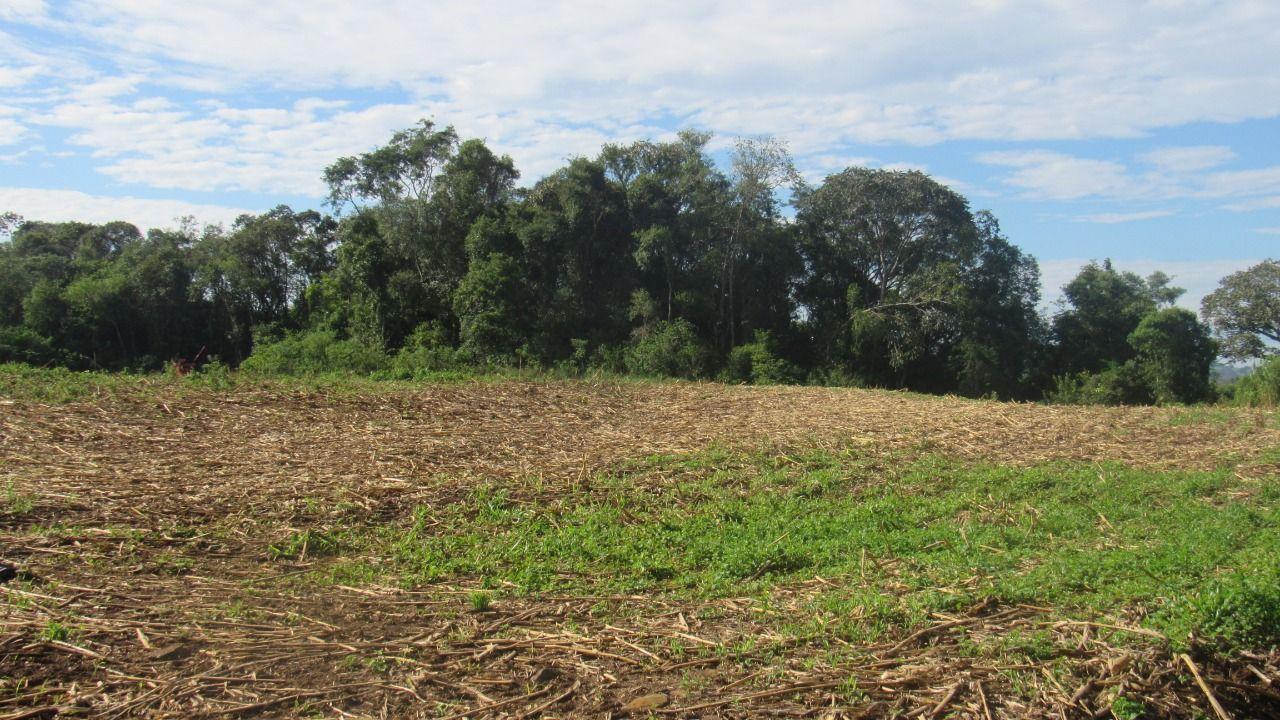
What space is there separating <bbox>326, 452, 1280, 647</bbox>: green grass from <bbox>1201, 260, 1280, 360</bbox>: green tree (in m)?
21.8

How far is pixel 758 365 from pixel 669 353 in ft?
7.74

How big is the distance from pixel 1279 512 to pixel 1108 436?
287cm

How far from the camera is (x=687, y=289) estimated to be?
24312 mm

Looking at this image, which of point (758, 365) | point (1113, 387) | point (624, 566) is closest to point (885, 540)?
point (624, 566)

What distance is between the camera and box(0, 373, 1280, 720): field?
3.40 metres

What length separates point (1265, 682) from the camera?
11.4ft

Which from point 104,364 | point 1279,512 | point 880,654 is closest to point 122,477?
point 880,654

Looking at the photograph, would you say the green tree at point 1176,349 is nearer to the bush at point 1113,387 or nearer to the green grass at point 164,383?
the bush at point 1113,387

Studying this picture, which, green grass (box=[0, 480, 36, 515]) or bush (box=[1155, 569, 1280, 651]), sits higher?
bush (box=[1155, 569, 1280, 651])

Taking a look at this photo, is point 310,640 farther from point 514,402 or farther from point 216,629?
point 514,402

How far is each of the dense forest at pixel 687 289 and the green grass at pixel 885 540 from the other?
1428 centimetres

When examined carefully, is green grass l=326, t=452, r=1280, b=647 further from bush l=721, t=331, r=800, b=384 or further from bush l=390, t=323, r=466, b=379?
bush l=721, t=331, r=800, b=384

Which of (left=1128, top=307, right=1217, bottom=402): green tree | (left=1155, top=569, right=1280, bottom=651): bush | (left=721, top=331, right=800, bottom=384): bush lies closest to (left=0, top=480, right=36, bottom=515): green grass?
(left=1155, top=569, right=1280, bottom=651): bush

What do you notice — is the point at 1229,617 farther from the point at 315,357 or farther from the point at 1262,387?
the point at 315,357
